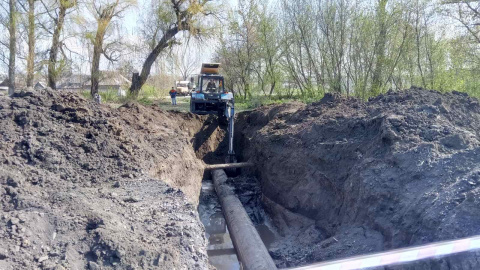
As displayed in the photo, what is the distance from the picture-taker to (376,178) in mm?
6488

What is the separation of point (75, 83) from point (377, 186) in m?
21.4

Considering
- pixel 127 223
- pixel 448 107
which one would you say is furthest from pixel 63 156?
pixel 448 107

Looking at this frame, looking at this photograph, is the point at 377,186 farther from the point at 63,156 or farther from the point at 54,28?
the point at 54,28

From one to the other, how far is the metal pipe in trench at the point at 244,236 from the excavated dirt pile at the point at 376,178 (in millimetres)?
530

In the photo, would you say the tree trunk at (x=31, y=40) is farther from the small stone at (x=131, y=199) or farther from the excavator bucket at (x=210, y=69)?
the small stone at (x=131, y=199)

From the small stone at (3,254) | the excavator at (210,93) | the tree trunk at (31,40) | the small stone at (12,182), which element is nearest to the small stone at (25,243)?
the small stone at (3,254)

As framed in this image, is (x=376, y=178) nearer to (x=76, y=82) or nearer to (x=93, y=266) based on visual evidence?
(x=93, y=266)

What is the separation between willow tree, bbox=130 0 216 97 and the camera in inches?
918

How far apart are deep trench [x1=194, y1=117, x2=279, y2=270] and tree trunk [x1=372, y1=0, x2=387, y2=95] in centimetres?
714

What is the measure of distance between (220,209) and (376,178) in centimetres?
519

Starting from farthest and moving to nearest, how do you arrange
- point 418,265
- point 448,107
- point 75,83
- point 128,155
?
point 75,83 → point 448,107 → point 128,155 → point 418,265

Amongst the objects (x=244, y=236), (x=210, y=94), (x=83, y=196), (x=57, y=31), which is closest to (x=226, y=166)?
(x=210, y=94)

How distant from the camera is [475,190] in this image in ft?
16.0

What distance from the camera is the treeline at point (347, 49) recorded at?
14.5m
